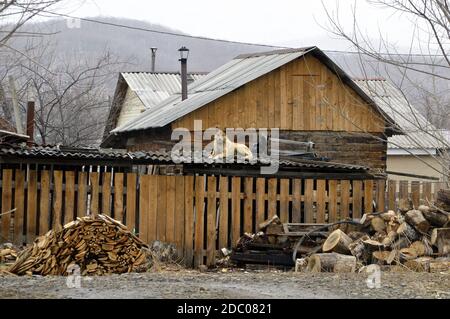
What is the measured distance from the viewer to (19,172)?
48.5ft

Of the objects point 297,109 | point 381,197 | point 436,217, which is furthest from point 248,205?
point 297,109

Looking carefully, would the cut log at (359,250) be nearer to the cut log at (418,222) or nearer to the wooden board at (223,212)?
the cut log at (418,222)

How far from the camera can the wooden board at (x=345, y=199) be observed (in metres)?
16.3

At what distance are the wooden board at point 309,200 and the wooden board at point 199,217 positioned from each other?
2098 mm

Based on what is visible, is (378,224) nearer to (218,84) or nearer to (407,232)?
(407,232)

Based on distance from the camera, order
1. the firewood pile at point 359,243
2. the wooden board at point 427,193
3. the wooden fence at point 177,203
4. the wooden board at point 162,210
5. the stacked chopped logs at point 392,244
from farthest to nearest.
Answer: the wooden board at point 427,193
the wooden board at point 162,210
the wooden fence at point 177,203
the firewood pile at point 359,243
the stacked chopped logs at point 392,244

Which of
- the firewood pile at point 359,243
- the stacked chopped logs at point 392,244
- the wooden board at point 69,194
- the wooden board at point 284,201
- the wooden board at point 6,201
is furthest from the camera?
the wooden board at point 284,201

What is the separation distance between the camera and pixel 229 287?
9.09 metres

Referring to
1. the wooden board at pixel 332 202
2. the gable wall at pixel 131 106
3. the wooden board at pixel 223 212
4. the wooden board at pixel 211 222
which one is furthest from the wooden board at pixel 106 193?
the gable wall at pixel 131 106

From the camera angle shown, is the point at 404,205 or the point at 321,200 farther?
the point at 321,200

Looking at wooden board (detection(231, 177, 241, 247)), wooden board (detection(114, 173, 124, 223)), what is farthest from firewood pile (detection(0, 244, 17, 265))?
wooden board (detection(231, 177, 241, 247))

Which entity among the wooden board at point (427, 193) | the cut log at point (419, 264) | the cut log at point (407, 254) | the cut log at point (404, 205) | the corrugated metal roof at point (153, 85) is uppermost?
the corrugated metal roof at point (153, 85)

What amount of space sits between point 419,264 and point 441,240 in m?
0.97
